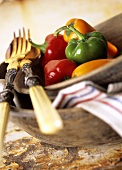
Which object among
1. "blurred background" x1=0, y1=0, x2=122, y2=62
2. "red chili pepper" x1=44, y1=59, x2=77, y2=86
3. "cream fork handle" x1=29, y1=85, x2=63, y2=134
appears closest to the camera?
"cream fork handle" x1=29, y1=85, x2=63, y2=134

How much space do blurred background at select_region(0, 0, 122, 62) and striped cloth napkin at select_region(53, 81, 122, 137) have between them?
0.84 meters

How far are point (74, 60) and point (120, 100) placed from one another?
25 centimetres

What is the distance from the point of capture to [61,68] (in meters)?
0.74

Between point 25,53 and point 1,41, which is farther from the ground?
point 25,53

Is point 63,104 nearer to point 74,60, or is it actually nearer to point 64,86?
point 64,86

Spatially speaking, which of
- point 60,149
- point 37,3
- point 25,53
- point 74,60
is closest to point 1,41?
point 37,3

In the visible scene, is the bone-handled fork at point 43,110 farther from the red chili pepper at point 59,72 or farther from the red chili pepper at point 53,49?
the red chili pepper at point 53,49

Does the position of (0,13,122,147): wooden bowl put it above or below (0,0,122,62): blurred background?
above

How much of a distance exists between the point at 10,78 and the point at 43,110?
9.9 inches

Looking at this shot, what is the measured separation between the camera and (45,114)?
1.60 ft

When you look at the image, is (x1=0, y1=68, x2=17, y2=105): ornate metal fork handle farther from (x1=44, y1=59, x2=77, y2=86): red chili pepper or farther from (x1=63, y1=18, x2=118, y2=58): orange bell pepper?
(x1=63, y1=18, x2=118, y2=58): orange bell pepper

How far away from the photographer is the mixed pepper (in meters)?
0.75

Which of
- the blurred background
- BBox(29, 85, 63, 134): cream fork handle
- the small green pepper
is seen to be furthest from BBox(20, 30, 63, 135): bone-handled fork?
the blurred background

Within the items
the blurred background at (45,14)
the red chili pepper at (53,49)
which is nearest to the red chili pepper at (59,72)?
the red chili pepper at (53,49)
